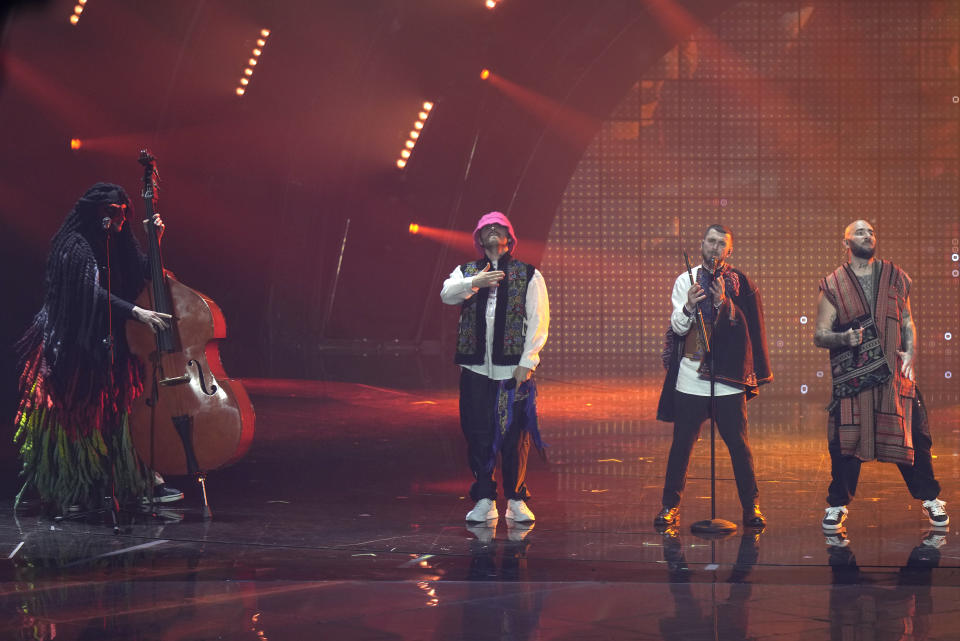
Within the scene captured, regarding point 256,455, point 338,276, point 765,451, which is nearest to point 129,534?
point 256,455

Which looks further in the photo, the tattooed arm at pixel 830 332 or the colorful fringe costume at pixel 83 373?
the colorful fringe costume at pixel 83 373

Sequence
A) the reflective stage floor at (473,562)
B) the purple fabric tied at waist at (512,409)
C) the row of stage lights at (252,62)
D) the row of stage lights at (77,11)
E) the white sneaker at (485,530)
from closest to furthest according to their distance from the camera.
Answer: the reflective stage floor at (473,562)
the white sneaker at (485,530)
the purple fabric tied at waist at (512,409)
the row of stage lights at (77,11)
the row of stage lights at (252,62)

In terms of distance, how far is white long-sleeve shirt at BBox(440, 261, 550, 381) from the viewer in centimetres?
618

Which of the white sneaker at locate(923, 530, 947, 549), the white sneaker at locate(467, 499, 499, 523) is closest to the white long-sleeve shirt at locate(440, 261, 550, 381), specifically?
the white sneaker at locate(467, 499, 499, 523)

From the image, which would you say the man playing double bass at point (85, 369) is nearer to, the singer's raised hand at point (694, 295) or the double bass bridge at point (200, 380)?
the double bass bridge at point (200, 380)

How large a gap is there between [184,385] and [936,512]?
139 inches

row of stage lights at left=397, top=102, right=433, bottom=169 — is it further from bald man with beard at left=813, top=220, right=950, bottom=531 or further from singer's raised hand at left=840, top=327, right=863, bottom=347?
singer's raised hand at left=840, top=327, right=863, bottom=347

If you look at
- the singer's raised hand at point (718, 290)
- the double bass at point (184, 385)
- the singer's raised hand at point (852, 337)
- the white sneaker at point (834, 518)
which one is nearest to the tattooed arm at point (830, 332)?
the singer's raised hand at point (852, 337)

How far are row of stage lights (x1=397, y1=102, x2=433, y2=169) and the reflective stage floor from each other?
9.10m

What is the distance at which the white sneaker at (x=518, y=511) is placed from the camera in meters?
6.27

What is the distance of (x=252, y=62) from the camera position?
49.3ft

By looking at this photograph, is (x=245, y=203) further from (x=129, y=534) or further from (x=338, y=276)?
(x=129, y=534)

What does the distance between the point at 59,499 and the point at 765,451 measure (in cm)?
472

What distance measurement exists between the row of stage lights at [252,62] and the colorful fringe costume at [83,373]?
8.79 metres
